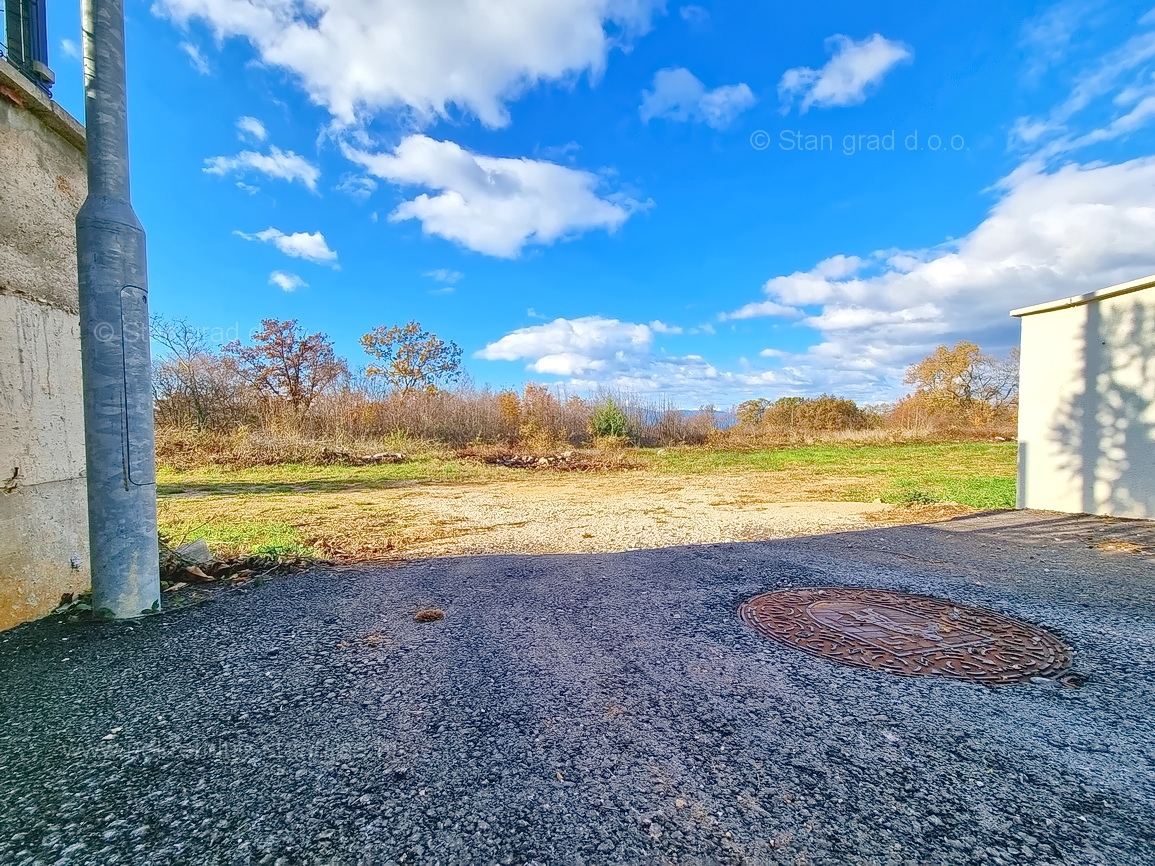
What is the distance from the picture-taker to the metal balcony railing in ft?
8.80

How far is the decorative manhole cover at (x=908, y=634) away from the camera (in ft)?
7.07

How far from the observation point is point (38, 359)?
8.16ft

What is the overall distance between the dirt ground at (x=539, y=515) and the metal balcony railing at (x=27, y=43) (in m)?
3.58

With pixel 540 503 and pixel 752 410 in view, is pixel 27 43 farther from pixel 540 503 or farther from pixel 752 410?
pixel 752 410

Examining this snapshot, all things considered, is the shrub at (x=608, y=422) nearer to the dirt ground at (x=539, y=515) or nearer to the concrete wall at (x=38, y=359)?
the dirt ground at (x=539, y=515)

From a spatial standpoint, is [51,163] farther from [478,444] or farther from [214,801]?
[478,444]

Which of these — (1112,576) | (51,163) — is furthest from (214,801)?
(1112,576)

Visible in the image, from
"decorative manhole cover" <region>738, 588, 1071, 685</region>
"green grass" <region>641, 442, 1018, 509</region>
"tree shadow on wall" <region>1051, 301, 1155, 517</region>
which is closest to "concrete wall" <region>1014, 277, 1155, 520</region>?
"tree shadow on wall" <region>1051, 301, 1155, 517</region>

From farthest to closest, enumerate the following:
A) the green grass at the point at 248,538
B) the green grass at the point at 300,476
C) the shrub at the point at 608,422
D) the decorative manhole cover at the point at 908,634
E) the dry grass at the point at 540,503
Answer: the shrub at the point at 608,422, the green grass at the point at 300,476, the dry grass at the point at 540,503, the green grass at the point at 248,538, the decorative manhole cover at the point at 908,634

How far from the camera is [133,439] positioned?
2494 millimetres

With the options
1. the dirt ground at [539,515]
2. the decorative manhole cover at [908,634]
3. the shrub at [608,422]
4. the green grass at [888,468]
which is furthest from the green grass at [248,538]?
the shrub at [608,422]

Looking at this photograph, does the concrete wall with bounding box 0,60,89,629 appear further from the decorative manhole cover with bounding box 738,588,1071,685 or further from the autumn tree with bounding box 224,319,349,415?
the autumn tree with bounding box 224,319,349,415

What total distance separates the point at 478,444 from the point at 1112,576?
17049 mm

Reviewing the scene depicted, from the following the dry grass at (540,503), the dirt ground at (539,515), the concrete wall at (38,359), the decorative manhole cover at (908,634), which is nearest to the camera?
the decorative manhole cover at (908,634)
